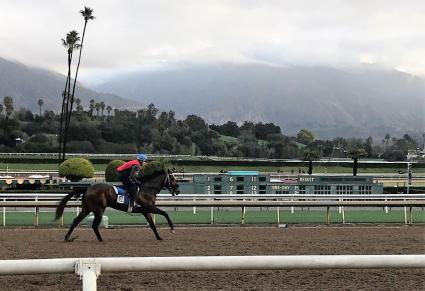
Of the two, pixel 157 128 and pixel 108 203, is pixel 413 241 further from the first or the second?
pixel 157 128

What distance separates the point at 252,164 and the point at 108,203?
2420 inches

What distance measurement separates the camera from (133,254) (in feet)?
27.8

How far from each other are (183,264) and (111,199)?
781cm

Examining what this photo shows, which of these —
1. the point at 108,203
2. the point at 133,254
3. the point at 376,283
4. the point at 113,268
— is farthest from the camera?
the point at 108,203

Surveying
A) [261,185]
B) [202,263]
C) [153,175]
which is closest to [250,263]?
[202,263]

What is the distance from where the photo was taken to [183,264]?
3.03m

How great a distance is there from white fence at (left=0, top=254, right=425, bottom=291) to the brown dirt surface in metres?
2.69

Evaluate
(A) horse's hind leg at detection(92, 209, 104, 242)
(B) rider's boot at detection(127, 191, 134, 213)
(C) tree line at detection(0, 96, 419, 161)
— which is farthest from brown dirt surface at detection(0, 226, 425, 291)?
(C) tree line at detection(0, 96, 419, 161)

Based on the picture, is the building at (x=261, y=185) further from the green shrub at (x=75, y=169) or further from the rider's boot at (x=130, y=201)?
the rider's boot at (x=130, y=201)

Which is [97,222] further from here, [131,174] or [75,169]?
[75,169]

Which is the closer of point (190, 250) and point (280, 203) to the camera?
point (190, 250)

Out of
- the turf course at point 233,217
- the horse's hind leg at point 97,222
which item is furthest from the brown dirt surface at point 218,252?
the turf course at point 233,217

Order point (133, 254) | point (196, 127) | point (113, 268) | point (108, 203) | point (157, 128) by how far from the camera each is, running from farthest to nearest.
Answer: point (196, 127) < point (157, 128) < point (108, 203) < point (133, 254) < point (113, 268)

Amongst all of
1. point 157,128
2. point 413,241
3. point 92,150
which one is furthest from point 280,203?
point 157,128
